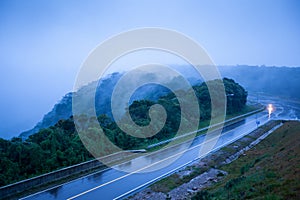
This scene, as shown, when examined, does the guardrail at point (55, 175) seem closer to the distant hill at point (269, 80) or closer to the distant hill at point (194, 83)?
the distant hill at point (194, 83)

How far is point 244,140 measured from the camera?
2709cm

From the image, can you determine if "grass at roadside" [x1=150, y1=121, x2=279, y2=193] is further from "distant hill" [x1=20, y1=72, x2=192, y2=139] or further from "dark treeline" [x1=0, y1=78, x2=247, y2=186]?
"distant hill" [x1=20, y1=72, x2=192, y2=139]

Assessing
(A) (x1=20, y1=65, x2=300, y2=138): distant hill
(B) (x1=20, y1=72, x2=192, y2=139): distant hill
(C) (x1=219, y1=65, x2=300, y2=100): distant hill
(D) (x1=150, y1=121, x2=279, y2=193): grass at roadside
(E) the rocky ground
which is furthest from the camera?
(C) (x1=219, y1=65, x2=300, y2=100): distant hill

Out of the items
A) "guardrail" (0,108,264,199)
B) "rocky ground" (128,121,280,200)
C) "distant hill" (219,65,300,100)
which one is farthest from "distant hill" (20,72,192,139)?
"distant hill" (219,65,300,100)

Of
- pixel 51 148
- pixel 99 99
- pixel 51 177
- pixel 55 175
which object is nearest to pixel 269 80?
pixel 99 99

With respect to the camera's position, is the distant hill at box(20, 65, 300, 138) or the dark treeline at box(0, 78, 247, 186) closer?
the dark treeline at box(0, 78, 247, 186)

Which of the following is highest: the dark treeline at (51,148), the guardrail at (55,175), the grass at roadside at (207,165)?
the dark treeline at (51,148)

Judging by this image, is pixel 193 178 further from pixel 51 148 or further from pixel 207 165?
pixel 51 148

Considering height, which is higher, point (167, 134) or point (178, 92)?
point (178, 92)

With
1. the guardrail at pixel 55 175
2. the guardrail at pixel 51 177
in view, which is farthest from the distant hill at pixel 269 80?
the guardrail at pixel 51 177

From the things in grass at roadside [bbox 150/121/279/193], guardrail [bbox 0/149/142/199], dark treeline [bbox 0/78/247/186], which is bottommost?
grass at roadside [bbox 150/121/279/193]

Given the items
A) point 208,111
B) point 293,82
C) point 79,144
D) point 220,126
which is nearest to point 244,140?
point 220,126

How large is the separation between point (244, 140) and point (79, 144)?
59.0 feet

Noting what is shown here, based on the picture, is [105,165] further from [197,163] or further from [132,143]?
[197,163]
